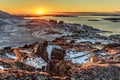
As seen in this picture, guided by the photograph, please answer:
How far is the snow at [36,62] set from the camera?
1889 centimetres

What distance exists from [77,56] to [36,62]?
471cm

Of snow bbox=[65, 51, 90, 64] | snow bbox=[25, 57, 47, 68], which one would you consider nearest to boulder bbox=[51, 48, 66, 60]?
snow bbox=[65, 51, 90, 64]

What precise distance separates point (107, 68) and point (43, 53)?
9263 mm

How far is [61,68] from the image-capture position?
1580cm

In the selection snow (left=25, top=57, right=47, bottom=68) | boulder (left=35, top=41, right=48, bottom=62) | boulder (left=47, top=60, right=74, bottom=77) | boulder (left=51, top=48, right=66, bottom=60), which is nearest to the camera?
boulder (left=47, top=60, right=74, bottom=77)

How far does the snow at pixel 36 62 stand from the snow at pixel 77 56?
288 centimetres

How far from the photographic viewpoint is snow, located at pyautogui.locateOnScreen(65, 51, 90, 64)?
21.8 meters

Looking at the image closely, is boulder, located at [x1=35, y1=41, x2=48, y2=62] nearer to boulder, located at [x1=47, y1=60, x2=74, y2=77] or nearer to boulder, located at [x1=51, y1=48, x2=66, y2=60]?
boulder, located at [x1=51, y1=48, x2=66, y2=60]

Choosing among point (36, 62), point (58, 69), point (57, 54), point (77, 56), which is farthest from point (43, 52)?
point (58, 69)

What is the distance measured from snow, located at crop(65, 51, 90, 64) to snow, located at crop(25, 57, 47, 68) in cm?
288

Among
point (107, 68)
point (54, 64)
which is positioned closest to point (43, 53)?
point (54, 64)

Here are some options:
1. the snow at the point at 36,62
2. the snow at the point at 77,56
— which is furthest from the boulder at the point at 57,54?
the snow at the point at 36,62

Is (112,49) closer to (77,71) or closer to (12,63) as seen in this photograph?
(12,63)

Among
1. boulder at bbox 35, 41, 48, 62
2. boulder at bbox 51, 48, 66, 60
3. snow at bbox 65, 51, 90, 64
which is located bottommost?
snow at bbox 65, 51, 90, 64
